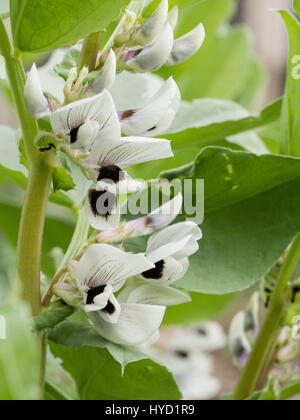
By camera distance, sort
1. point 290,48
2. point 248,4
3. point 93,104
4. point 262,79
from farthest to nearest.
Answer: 1. point 248,4
2. point 262,79
3. point 290,48
4. point 93,104

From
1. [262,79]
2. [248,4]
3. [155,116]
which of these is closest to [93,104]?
[155,116]

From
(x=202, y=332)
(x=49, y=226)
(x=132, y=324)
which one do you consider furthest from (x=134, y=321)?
(x=202, y=332)

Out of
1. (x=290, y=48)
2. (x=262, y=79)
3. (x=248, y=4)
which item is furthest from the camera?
(x=248, y=4)

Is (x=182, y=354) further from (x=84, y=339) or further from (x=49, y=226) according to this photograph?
(x=84, y=339)

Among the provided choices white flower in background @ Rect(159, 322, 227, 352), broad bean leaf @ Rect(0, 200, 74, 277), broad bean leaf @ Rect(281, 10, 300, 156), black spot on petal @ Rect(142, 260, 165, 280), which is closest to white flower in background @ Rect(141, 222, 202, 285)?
black spot on petal @ Rect(142, 260, 165, 280)

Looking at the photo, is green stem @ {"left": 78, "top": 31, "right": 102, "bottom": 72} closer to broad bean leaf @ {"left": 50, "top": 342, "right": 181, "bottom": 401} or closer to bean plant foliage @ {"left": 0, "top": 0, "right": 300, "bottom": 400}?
bean plant foliage @ {"left": 0, "top": 0, "right": 300, "bottom": 400}

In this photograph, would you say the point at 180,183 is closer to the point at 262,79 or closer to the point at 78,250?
the point at 78,250
